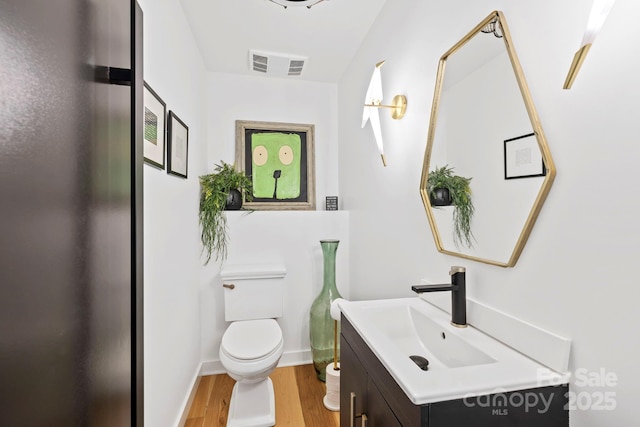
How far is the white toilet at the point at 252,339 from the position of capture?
1795 millimetres

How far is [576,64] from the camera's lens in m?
0.70

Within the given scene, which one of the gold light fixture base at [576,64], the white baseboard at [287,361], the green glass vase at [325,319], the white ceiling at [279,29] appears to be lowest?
the white baseboard at [287,361]

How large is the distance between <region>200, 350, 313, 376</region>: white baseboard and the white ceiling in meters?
2.51

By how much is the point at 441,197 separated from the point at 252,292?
1.65 m

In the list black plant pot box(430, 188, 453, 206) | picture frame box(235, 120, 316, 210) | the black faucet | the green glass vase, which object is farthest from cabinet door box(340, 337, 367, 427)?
picture frame box(235, 120, 316, 210)

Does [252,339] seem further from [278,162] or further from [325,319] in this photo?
[278,162]

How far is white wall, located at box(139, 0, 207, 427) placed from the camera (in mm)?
1374

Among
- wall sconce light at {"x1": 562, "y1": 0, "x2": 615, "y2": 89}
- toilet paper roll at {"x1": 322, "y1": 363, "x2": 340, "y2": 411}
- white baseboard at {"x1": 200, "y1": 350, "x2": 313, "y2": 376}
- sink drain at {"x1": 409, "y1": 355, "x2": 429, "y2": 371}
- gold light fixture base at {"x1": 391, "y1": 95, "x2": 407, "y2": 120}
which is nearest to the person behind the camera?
wall sconce light at {"x1": 562, "y1": 0, "x2": 615, "y2": 89}

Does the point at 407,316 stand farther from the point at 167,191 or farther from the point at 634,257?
the point at 167,191

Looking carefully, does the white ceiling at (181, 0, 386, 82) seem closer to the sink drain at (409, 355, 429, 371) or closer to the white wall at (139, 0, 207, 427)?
the white wall at (139, 0, 207, 427)

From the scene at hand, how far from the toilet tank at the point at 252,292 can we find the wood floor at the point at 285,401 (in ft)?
1.67

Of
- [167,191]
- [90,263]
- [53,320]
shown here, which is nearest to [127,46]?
[90,263]

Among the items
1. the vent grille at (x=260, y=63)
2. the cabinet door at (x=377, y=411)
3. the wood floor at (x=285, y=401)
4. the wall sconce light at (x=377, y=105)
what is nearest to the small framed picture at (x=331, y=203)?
the wall sconce light at (x=377, y=105)

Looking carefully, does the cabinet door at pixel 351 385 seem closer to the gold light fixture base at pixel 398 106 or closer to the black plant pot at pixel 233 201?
the gold light fixture base at pixel 398 106
